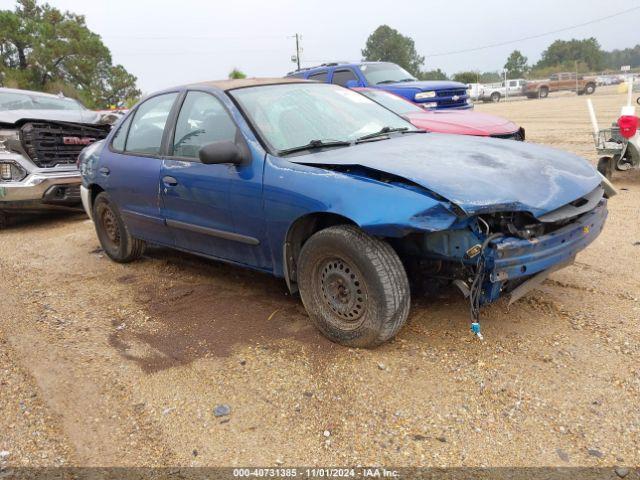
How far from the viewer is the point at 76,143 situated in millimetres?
7875

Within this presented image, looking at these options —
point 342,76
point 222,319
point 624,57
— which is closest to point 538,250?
point 222,319

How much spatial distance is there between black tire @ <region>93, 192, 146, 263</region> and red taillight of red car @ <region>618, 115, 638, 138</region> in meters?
6.13

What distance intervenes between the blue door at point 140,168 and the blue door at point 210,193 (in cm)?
18

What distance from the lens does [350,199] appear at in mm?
3146

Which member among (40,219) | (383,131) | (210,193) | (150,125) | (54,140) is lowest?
(40,219)

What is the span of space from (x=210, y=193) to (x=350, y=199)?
1.26 meters

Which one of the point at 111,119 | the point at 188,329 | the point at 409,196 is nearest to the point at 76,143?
the point at 111,119

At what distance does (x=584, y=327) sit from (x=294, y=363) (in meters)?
1.81

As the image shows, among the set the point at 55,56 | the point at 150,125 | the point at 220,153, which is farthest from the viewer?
the point at 55,56

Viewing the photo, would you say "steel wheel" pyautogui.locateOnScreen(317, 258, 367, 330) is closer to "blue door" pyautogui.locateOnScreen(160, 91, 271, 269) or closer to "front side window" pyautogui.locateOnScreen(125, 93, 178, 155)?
"blue door" pyautogui.locateOnScreen(160, 91, 271, 269)

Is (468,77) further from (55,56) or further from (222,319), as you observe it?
(222,319)

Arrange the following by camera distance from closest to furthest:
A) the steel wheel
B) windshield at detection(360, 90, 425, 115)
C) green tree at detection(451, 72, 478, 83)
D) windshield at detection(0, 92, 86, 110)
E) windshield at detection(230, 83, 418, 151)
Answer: the steel wheel
windshield at detection(230, 83, 418, 151)
windshield at detection(360, 90, 425, 115)
windshield at detection(0, 92, 86, 110)
green tree at detection(451, 72, 478, 83)

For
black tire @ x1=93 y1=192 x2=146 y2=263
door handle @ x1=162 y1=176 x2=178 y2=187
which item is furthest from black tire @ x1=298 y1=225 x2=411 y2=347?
black tire @ x1=93 y1=192 x2=146 y2=263

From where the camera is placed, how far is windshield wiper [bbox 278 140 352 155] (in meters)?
3.69
